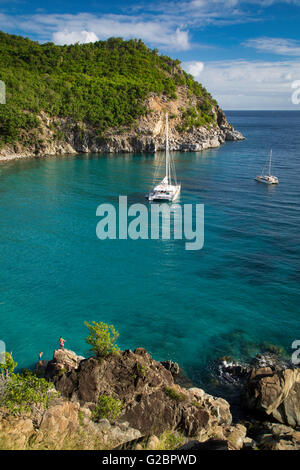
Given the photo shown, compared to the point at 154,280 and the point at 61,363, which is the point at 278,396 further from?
the point at 154,280

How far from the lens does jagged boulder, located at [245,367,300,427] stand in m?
19.1

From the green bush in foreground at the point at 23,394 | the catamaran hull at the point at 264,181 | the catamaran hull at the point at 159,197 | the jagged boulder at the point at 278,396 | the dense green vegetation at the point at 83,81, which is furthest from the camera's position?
the dense green vegetation at the point at 83,81

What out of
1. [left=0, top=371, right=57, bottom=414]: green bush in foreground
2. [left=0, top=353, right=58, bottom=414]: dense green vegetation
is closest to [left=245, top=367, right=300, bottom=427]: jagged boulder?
[left=0, top=353, right=58, bottom=414]: dense green vegetation

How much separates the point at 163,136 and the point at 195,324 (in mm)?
106076

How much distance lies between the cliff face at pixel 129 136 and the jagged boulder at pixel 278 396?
9366 centimetres

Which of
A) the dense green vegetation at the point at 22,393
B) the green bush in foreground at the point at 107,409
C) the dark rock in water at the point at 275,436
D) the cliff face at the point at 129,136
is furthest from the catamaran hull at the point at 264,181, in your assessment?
the dense green vegetation at the point at 22,393

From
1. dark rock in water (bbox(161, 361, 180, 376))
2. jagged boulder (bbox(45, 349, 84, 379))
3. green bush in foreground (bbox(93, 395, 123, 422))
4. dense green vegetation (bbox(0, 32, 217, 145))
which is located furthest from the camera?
dense green vegetation (bbox(0, 32, 217, 145))

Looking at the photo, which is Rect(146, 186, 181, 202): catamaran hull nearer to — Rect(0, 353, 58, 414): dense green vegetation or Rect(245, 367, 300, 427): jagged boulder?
Rect(245, 367, 300, 427): jagged boulder

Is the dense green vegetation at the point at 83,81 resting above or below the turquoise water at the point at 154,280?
above

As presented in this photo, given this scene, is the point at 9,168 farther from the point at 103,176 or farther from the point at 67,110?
the point at 67,110

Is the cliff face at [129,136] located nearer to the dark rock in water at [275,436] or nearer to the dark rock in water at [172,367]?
the dark rock in water at [172,367]

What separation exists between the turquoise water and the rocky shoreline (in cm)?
406

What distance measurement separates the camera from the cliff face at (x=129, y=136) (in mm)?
101500
